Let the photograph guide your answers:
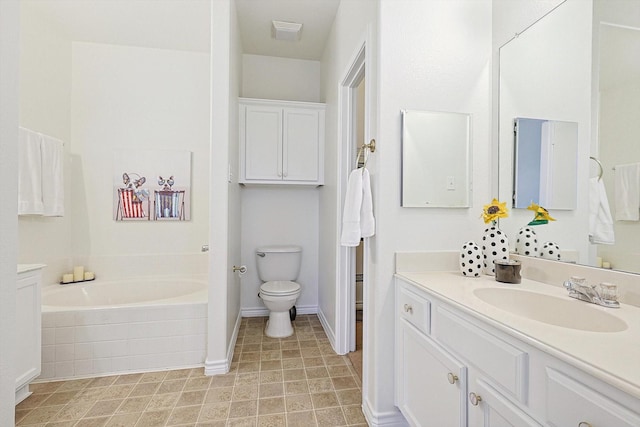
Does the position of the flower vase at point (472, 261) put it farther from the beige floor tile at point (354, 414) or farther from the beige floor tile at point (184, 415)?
the beige floor tile at point (184, 415)

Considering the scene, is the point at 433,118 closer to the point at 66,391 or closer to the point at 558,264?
the point at 558,264

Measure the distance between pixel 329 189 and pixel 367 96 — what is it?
45.8 inches

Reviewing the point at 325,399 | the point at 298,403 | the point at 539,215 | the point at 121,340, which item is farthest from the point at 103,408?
the point at 539,215

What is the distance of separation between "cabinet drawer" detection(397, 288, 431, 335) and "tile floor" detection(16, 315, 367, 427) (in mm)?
687

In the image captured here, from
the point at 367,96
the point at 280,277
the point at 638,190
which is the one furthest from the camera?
the point at 280,277

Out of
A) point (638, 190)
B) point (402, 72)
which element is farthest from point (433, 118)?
point (638, 190)

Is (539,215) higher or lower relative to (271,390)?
higher

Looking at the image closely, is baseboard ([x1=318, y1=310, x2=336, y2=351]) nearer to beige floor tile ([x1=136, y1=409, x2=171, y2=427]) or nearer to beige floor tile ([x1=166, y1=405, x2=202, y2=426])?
beige floor tile ([x1=166, y1=405, x2=202, y2=426])

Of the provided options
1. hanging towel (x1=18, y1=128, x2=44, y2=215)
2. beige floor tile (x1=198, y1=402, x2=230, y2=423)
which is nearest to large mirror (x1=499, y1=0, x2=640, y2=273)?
beige floor tile (x1=198, y1=402, x2=230, y2=423)

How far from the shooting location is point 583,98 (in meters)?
1.16

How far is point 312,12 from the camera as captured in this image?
248 centimetres

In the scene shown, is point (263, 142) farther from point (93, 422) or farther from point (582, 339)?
point (582, 339)

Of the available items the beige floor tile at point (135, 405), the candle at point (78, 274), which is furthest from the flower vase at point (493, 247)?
the candle at point (78, 274)

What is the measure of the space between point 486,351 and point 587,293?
435 mm
